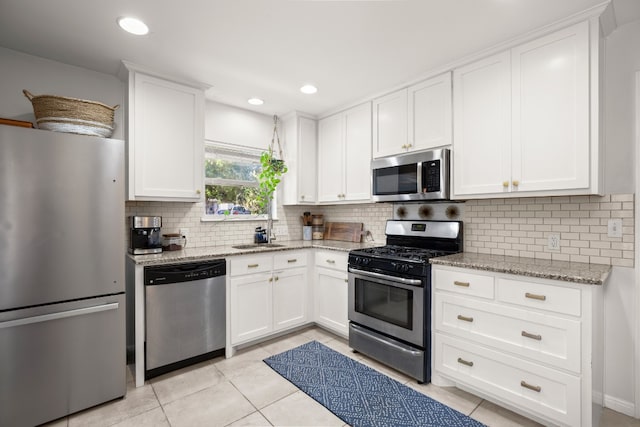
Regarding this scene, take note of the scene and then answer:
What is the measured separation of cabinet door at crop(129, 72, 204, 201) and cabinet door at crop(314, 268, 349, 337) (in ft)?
4.92

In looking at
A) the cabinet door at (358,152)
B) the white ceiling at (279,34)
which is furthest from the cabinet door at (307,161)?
the white ceiling at (279,34)

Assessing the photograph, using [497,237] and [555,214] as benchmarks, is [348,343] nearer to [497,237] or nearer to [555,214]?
[497,237]

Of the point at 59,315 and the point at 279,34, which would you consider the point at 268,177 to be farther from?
the point at 59,315

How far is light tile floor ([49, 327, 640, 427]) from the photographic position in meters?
1.91

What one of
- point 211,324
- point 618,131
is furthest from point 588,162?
point 211,324

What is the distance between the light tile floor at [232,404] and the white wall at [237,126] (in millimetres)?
2293

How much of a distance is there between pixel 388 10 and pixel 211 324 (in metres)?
2.63

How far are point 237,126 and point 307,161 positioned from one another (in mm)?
894

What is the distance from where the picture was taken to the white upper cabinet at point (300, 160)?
3.68 meters

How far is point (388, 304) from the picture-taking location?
99.0 inches

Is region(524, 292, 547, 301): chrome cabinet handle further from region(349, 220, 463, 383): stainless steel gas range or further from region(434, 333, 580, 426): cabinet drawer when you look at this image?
region(349, 220, 463, 383): stainless steel gas range

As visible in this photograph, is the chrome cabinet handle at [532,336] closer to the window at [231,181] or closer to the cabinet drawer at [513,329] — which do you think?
the cabinet drawer at [513,329]

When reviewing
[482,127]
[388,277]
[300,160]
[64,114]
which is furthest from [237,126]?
[482,127]

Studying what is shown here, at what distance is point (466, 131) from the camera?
2445 mm
